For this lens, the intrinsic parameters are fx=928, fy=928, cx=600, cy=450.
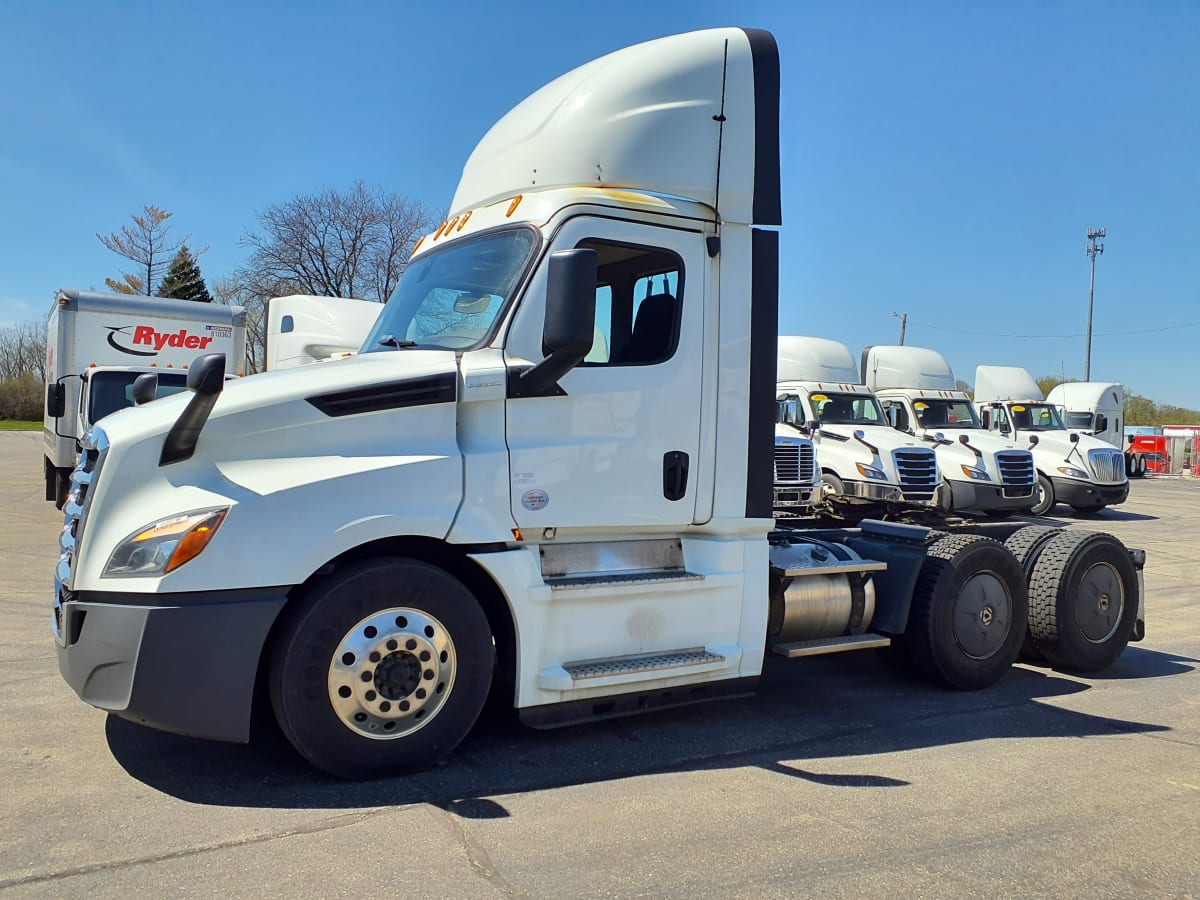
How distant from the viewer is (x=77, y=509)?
4242 millimetres

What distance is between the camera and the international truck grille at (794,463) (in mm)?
14047

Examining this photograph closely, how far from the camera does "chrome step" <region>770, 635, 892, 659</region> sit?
543 centimetres

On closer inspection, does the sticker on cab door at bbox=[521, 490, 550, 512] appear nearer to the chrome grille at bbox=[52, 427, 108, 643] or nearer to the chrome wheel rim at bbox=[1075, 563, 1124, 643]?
the chrome grille at bbox=[52, 427, 108, 643]

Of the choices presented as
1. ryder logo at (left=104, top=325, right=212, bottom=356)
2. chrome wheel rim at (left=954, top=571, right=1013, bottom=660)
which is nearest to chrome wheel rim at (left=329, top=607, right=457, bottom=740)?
chrome wheel rim at (left=954, top=571, right=1013, bottom=660)

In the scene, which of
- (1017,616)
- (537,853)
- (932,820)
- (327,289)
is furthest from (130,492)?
(327,289)

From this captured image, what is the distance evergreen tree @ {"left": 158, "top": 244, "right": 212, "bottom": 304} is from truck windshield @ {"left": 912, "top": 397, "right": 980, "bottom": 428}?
4329 cm

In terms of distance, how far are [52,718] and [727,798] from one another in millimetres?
3601

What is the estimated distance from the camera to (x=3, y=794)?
3.96 meters

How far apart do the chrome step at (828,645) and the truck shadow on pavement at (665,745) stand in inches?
15.5

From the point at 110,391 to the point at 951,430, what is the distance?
14992mm

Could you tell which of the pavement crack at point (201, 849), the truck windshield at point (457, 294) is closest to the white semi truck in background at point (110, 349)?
the truck windshield at point (457, 294)

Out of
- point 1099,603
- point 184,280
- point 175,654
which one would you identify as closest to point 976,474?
point 1099,603

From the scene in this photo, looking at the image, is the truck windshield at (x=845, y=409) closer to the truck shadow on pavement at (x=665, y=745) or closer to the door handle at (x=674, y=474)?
the truck shadow on pavement at (x=665, y=745)

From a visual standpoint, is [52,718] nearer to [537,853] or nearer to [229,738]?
[229,738]
